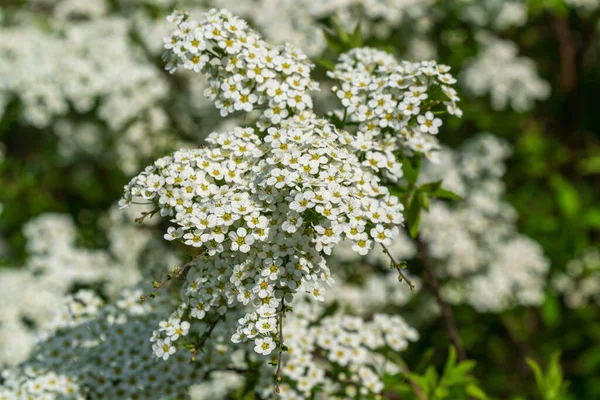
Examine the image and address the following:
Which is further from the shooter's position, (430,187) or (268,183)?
(430,187)

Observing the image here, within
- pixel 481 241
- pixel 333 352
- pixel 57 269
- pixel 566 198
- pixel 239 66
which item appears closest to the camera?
pixel 239 66

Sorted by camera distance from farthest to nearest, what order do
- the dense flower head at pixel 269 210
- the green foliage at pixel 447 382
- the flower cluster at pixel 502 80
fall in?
the flower cluster at pixel 502 80
the green foliage at pixel 447 382
the dense flower head at pixel 269 210

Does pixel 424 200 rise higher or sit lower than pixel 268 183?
lower

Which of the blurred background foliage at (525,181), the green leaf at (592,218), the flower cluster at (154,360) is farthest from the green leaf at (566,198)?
the flower cluster at (154,360)

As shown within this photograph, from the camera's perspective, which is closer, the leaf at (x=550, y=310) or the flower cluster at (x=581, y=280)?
the leaf at (x=550, y=310)

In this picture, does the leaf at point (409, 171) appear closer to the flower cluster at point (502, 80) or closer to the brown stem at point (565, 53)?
the flower cluster at point (502, 80)

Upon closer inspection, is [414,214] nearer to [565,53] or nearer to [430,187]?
[430,187]

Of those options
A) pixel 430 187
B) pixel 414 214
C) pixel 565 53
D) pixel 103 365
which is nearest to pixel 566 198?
pixel 565 53
